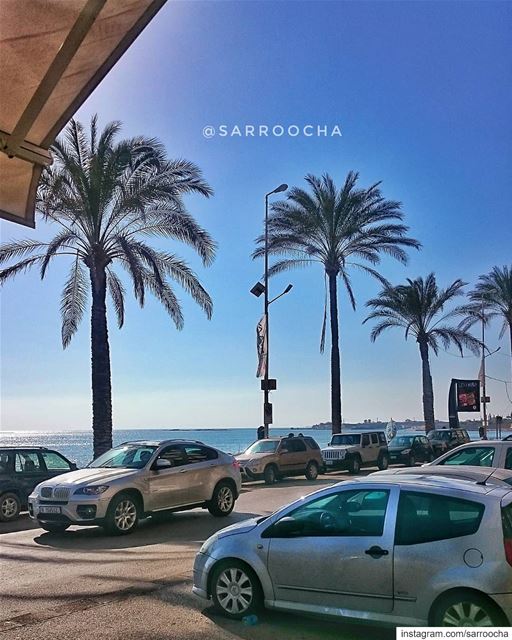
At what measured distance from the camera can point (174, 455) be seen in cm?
1341

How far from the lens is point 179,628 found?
6.33 metres

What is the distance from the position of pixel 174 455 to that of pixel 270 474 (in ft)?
31.6

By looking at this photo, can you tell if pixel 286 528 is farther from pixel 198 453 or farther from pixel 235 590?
pixel 198 453

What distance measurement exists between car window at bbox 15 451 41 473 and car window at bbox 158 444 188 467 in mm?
3502

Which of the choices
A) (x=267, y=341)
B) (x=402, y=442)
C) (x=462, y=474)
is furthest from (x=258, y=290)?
(x=462, y=474)

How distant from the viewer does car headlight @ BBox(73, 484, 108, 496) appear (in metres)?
11.6

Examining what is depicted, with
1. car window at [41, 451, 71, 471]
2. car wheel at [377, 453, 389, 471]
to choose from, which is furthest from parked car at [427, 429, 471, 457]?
car window at [41, 451, 71, 471]

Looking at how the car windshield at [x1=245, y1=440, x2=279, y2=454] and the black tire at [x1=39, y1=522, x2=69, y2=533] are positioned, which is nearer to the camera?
the black tire at [x1=39, y1=522, x2=69, y2=533]

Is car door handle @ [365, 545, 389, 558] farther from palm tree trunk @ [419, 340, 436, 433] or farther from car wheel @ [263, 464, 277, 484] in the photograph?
palm tree trunk @ [419, 340, 436, 433]

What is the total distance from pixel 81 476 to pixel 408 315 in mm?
30635

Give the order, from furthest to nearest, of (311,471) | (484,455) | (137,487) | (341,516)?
(311,471)
(484,455)
(137,487)
(341,516)

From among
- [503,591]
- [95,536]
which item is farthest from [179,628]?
[95,536]

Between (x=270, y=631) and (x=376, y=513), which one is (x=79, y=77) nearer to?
(x=376, y=513)

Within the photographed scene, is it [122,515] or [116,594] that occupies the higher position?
[122,515]
